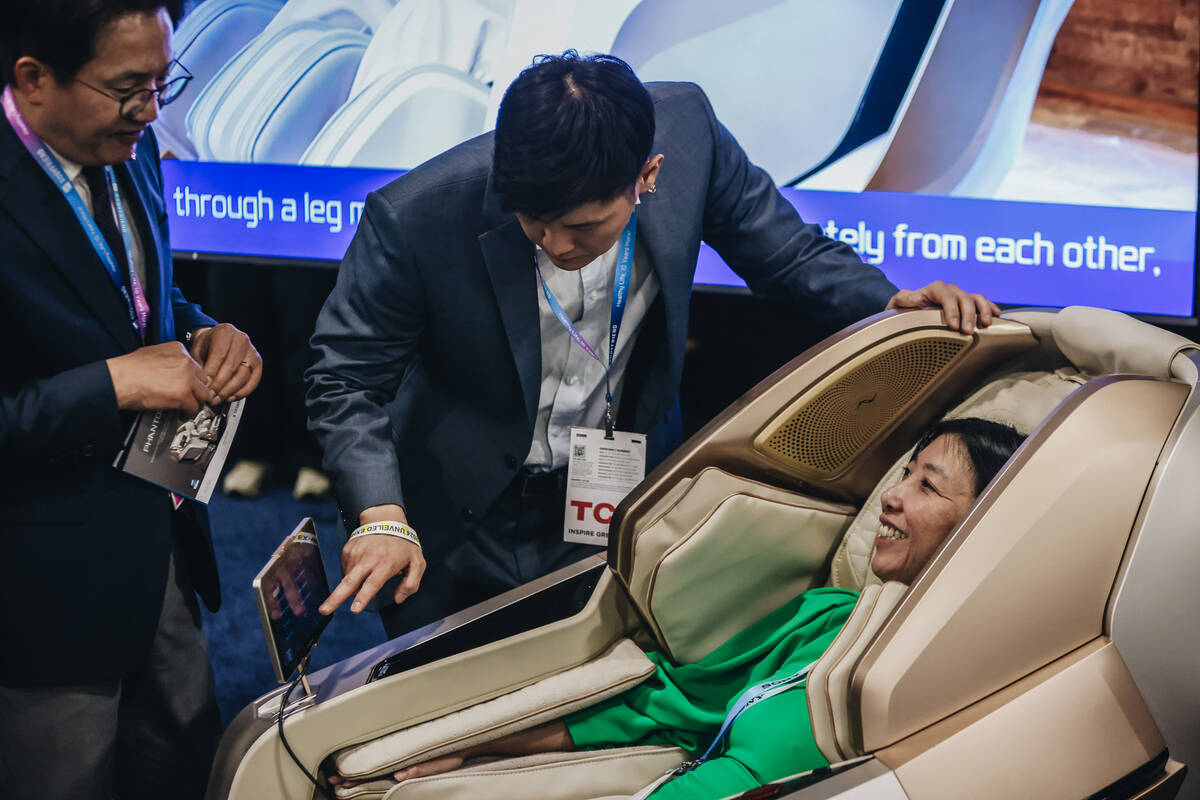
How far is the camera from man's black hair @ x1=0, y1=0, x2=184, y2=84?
1211 millimetres

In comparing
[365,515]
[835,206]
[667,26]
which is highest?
[667,26]

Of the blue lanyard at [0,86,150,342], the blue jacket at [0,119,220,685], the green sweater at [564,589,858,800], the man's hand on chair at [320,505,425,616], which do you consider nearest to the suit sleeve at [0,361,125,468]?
the blue jacket at [0,119,220,685]

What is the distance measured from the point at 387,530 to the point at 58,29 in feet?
2.42

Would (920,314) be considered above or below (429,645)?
above

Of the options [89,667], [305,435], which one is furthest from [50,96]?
[305,435]

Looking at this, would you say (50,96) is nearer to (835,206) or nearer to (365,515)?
(365,515)

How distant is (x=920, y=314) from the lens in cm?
148

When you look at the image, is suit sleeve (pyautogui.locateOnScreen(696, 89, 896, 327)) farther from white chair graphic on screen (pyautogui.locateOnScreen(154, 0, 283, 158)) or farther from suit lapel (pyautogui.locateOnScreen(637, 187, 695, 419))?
white chair graphic on screen (pyautogui.locateOnScreen(154, 0, 283, 158))

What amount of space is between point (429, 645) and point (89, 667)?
0.50 m

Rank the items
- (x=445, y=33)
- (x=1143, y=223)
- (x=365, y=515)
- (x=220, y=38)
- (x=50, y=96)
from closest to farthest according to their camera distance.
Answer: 1. (x=50, y=96)
2. (x=365, y=515)
3. (x=1143, y=223)
4. (x=445, y=33)
5. (x=220, y=38)

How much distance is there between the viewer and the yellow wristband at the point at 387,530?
1353 mm

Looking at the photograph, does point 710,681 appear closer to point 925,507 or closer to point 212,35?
point 925,507

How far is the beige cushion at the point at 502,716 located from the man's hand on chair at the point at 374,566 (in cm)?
24

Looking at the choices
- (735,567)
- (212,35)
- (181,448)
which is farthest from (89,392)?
(212,35)
